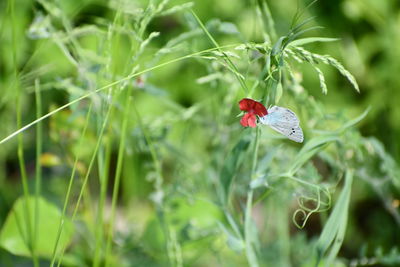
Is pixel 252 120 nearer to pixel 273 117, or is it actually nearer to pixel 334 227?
pixel 273 117

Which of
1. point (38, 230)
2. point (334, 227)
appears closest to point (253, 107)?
point (334, 227)

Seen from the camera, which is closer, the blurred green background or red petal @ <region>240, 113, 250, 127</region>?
red petal @ <region>240, 113, 250, 127</region>

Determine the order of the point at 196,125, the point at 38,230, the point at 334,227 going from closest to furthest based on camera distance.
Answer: the point at 334,227, the point at 38,230, the point at 196,125

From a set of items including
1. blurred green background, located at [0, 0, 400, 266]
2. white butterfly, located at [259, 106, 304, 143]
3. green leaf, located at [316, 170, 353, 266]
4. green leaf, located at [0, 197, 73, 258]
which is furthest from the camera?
blurred green background, located at [0, 0, 400, 266]

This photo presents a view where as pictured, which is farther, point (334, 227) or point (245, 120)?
point (334, 227)

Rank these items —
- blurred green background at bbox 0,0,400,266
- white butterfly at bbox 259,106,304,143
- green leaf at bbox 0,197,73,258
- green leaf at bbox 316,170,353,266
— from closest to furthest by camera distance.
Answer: white butterfly at bbox 259,106,304,143 → green leaf at bbox 316,170,353,266 → green leaf at bbox 0,197,73,258 → blurred green background at bbox 0,0,400,266

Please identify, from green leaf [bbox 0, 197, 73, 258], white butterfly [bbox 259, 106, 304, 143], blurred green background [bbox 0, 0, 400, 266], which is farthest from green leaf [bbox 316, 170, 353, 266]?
green leaf [bbox 0, 197, 73, 258]

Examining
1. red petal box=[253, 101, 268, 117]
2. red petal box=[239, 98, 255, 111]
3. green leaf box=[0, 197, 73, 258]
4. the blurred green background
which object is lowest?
the blurred green background

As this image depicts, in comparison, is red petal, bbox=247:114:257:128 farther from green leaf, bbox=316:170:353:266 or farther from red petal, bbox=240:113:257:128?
green leaf, bbox=316:170:353:266
